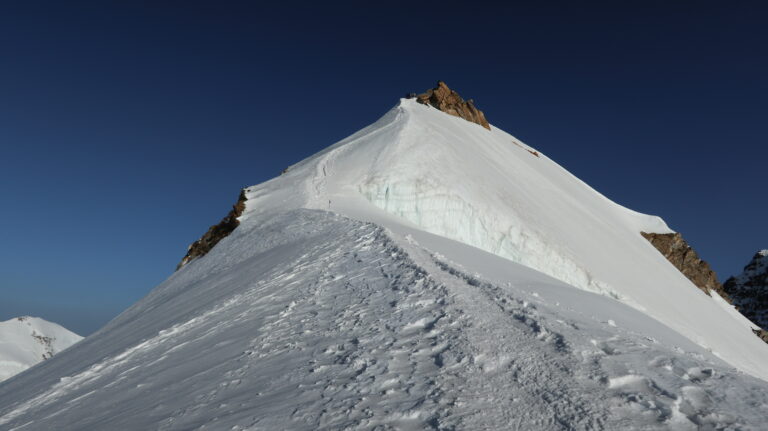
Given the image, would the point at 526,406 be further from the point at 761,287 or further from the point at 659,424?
the point at 761,287

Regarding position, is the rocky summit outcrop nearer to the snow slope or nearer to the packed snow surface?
the packed snow surface

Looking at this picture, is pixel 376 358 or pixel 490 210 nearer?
pixel 376 358

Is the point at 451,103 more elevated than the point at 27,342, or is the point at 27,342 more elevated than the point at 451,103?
the point at 451,103

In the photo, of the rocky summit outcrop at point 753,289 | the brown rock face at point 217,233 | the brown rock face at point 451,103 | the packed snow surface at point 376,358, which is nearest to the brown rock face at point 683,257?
the brown rock face at point 451,103

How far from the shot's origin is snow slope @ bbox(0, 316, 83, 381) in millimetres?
121056

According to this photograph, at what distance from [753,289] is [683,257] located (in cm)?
8723

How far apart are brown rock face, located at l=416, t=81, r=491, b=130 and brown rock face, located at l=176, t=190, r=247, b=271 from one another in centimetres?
2458

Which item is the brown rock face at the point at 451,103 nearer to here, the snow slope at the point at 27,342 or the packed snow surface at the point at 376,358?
→ the packed snow surface at the point at 376,358

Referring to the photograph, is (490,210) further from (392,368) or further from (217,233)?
(392,368)

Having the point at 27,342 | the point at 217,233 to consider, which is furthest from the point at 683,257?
the point at 27,342

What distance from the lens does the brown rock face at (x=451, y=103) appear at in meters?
48.7

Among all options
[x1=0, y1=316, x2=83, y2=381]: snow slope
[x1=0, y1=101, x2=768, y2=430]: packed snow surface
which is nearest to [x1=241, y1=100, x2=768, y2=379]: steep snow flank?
[x1=0, y1=101, x2=768, y2=430]: packed snow surface

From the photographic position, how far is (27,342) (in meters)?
138

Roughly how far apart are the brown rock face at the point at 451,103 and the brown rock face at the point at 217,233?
24576mm
